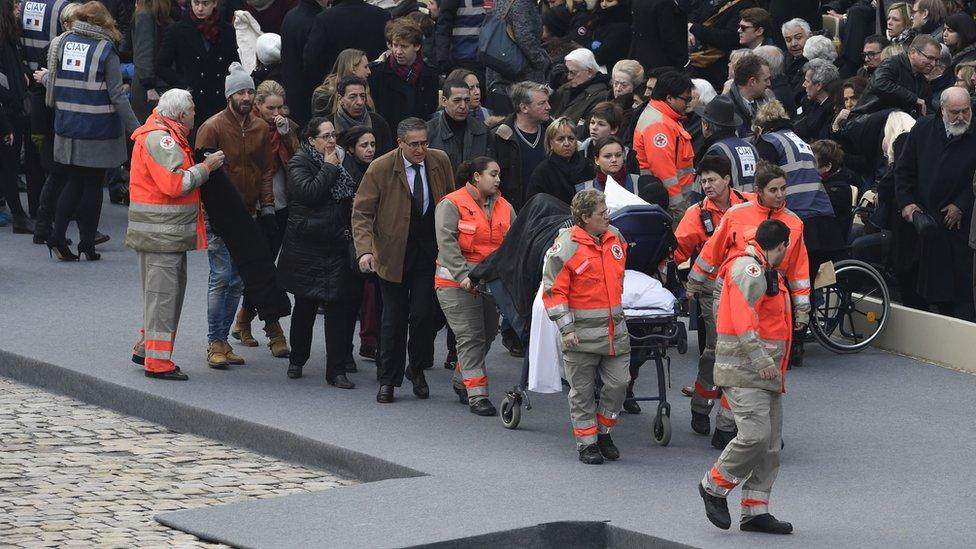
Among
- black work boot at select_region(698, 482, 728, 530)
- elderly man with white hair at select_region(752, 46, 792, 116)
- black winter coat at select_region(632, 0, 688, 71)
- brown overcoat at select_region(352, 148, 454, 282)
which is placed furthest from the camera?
black winter coat at select_region(632, 0, 688, 71)

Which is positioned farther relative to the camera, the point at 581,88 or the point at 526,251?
the point at 581,88

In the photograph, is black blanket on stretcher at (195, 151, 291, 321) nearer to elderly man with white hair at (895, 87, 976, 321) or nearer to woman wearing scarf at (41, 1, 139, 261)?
woman wearing scarf at (41, 1, 139, 261)

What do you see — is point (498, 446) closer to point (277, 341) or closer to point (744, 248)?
point (744, 248)

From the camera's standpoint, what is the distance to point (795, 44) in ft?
50.1

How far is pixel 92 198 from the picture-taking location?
14633mm

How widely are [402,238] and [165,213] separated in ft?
5.15

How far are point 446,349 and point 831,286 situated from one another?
2.78 metres

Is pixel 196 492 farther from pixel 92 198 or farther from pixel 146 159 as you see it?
pixel 92 198


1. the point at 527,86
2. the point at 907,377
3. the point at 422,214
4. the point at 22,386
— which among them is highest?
the point at 527,86

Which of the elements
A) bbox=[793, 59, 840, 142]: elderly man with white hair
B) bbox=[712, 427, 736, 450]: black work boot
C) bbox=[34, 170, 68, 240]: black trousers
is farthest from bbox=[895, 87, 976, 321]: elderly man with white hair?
bbox=[34, 170, 68, 240]: black trousers

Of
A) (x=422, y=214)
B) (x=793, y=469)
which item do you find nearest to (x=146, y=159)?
(x=422, y=214)

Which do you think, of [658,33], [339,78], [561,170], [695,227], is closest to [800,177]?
[695,227]

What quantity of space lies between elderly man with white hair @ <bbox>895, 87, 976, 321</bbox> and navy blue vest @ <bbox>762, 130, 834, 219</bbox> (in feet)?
3.26

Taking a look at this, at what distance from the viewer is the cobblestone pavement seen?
8.45m
